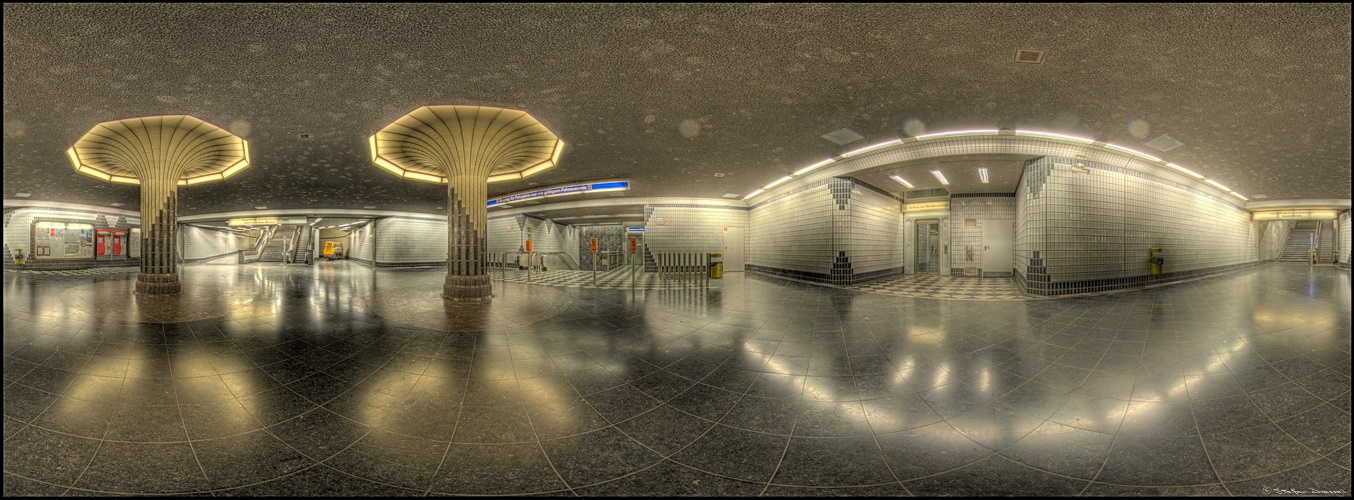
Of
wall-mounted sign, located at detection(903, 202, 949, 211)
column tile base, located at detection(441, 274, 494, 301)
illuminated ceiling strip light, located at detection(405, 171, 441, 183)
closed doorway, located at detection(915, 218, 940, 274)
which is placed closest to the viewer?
column tile base, located at detection(441, 274, 494, 301)

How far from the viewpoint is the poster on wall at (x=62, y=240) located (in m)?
17.8

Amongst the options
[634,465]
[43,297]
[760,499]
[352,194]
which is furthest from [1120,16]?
[352,194]

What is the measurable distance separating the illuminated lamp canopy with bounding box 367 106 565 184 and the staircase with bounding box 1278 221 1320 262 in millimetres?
36433

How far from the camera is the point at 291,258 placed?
24.5 meters

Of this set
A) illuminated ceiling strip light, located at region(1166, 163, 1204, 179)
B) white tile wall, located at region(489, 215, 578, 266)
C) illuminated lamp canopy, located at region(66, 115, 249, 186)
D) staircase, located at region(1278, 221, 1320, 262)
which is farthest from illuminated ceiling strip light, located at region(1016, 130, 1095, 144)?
staircase, located at region(1278, 221, 1320, 262)

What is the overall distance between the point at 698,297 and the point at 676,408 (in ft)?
18.3

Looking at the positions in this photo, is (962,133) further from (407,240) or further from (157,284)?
(407,240)

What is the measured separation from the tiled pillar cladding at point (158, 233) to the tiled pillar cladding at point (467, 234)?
247 inches

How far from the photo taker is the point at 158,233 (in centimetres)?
922

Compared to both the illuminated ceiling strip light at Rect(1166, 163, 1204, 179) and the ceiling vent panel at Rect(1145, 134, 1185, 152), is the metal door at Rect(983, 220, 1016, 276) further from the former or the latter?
the ceiling vent panel at Rect(1145, 134, 1185, 152)

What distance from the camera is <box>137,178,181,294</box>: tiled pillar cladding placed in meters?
9.00

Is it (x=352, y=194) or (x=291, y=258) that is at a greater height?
(x=352, y=194)

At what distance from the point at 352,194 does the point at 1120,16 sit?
18.4 metres

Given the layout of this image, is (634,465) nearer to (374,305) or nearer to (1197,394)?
(1197,394)
